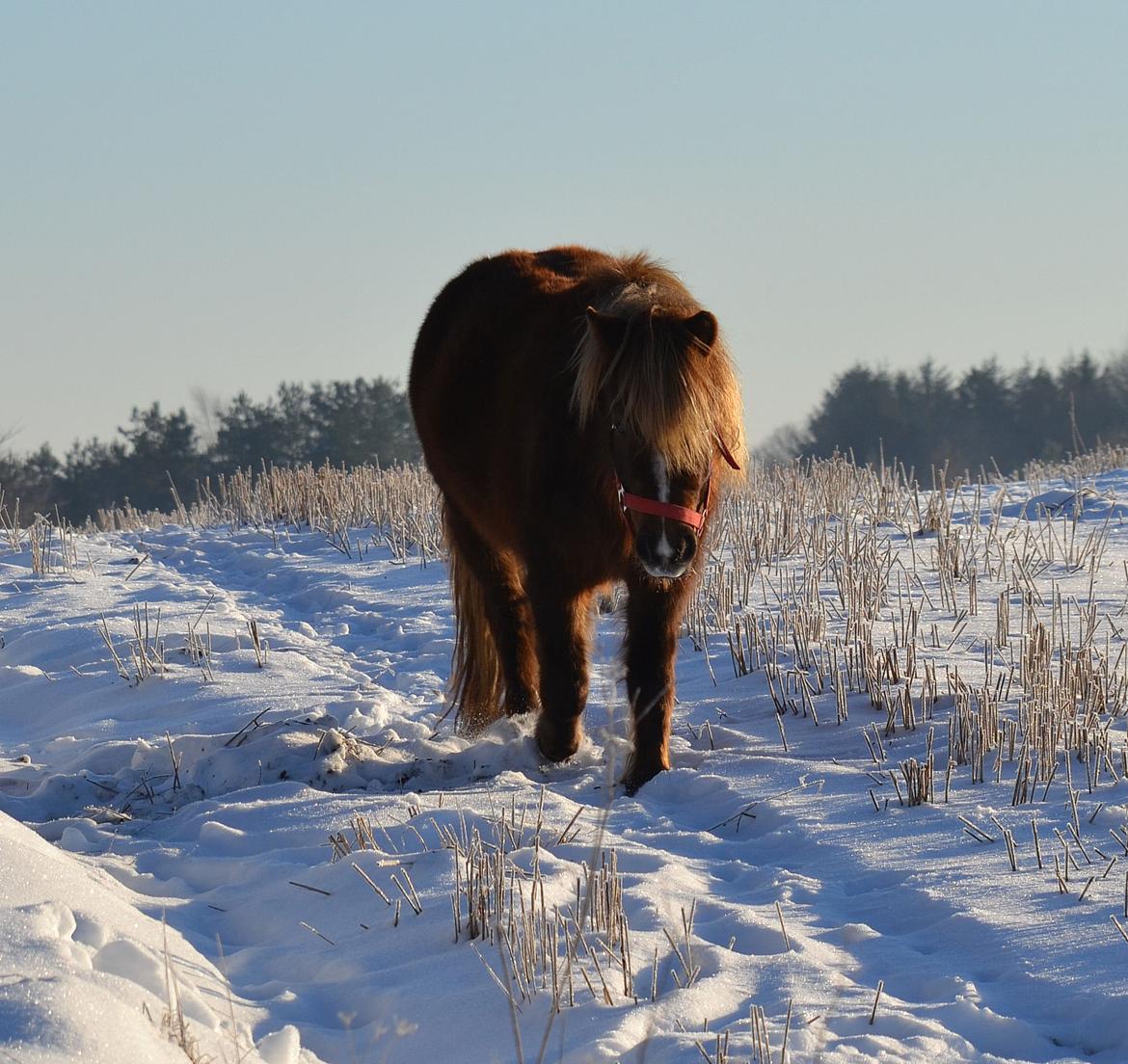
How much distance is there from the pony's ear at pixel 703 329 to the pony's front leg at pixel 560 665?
110 centimetres

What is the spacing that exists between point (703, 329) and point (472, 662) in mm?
2262

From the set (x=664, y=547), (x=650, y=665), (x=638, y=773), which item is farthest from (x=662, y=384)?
(x=638, y=773)

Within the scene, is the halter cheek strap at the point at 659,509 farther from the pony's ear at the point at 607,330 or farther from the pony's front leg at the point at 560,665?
the pony's front leg at the point at 560,665

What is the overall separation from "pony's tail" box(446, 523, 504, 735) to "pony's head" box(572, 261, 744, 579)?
1.72m

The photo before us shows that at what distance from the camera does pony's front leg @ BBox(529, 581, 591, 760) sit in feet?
16.2

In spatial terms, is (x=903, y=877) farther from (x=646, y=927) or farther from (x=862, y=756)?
(x=862, y=756)

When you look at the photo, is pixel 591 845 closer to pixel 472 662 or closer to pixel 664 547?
pixel 664 547

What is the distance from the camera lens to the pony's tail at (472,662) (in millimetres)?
5875

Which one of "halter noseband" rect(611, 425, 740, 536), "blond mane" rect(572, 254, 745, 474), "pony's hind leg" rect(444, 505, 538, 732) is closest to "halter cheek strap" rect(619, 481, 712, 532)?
"halter noseband" rect(611, 425, 740, 536)

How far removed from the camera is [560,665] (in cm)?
499

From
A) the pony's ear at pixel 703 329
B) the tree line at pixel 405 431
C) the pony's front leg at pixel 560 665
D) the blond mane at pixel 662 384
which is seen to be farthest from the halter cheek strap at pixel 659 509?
the tree line at pixel 405 431

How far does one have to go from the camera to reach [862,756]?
191 inches

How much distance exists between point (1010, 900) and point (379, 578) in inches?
264

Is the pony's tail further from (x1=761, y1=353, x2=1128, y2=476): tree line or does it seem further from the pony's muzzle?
(x1=761, y1=353, x2=1128, y2=476): tree line
